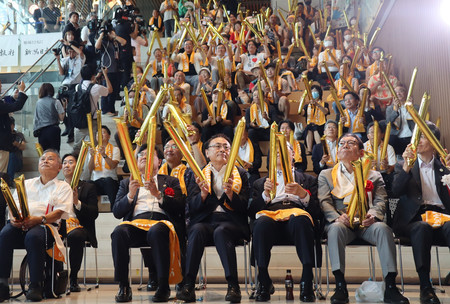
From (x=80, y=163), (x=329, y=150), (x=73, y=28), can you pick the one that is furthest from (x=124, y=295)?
(x=73, y=28)

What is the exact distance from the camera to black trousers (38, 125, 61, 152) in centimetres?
743

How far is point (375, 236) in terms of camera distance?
400 centimetres

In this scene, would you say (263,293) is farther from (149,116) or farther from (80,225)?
(80,225)

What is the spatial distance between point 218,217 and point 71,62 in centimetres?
577

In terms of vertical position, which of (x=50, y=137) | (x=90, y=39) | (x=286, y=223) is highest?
(x=90, y=39)

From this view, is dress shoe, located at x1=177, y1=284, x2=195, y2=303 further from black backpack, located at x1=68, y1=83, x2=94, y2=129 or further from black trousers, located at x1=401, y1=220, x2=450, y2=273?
black backpack, located at x1=68, y1=83, x2=94, y2=129

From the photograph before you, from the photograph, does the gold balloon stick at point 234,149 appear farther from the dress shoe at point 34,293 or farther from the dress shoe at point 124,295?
the dress shoe at point 34,293

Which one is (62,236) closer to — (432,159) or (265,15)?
(432,159)

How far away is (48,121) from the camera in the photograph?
24.9ft

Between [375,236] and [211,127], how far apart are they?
4084 mm

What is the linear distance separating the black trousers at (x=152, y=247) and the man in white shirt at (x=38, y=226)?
1.83 ft

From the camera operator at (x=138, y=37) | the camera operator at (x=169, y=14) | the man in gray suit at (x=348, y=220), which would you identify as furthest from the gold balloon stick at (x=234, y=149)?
the camera operator at (x=169, y=14)

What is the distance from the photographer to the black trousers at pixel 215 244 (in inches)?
156

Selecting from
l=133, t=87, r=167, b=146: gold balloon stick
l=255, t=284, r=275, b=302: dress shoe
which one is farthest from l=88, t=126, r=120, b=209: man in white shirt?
l=255, t=284, r=275, b=302: dress shoe
